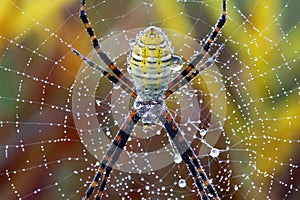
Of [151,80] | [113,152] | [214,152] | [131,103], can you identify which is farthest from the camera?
[131,103]

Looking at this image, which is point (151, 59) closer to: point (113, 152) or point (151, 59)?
point (151, 59)

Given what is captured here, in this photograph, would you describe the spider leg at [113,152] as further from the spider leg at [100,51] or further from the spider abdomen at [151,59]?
the spider abdomen at [151,59]

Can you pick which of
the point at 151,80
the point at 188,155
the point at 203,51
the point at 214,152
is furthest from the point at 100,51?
the point at 214,152

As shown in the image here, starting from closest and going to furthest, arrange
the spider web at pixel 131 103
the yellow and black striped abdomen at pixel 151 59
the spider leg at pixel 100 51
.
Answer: the yellow and black striped abdomen at pixel 151 59
the spider leg at pixel 100 51
the spider web at pixel 131 103

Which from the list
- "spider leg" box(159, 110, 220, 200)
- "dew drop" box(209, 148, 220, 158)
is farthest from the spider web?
"spider leg" box(159, 110, 220, 200)

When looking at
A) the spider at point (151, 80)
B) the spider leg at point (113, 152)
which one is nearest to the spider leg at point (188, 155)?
the spider at point (151, 80)

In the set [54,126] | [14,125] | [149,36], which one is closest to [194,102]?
[54,126]

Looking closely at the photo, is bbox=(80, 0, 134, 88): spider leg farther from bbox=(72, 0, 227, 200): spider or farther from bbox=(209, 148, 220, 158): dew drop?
bbox=(209, 148, 220, 158): dew drop

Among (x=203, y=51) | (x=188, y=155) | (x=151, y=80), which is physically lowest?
(x=188, y=155)
